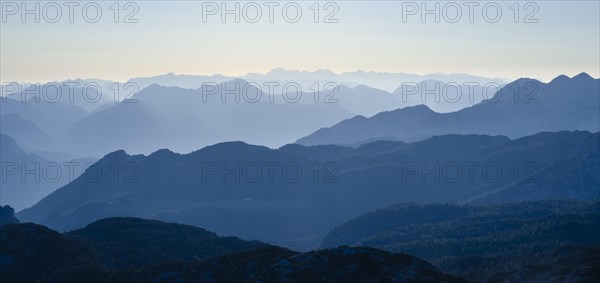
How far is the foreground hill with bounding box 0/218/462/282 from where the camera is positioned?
6512 centimetres

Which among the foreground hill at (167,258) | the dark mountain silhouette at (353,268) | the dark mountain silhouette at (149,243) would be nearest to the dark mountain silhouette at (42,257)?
the foreground hill at (167,258)

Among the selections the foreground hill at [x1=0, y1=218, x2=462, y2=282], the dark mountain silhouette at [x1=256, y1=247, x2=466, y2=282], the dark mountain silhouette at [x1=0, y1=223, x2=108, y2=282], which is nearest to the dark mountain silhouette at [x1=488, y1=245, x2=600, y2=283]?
the foreground hill at [x1=0, y1=218, x2=462, y2=282]

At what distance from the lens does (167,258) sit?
14175cm

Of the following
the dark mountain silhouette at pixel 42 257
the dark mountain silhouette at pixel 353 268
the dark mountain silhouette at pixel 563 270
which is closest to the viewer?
the dark mountain silhouette at pixel 353 268

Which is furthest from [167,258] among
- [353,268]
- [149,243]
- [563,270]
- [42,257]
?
[353,268]

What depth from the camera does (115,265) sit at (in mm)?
125500

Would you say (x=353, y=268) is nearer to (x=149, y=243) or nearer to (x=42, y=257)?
(x=42, y=257)

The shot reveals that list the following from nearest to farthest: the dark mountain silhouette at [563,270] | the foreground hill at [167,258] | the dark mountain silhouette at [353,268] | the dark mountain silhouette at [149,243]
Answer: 1. the dark mountain silhouette at [353,268]
2. the foreground hill at [167,258]
3. the dark mountain silhouette at [563,270]
4. the dark mountain silhouette at [149,243]

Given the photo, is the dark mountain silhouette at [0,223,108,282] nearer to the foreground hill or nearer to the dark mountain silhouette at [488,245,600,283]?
the foreground hill

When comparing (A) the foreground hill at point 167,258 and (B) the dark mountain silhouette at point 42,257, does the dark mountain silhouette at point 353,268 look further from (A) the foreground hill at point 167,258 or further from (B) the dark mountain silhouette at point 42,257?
(B) the dark mountain silhouette at point 42,257

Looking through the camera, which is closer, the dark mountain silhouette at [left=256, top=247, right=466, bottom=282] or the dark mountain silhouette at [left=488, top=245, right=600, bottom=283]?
the dark mountain silhouette at [left=256, top=247, right=466, bottom=282]

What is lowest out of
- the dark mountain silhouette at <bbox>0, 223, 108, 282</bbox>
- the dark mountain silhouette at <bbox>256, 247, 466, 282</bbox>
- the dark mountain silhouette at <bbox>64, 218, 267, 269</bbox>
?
the dark mountain silhouette at <bbox>64, 218, 267, 269</bbox>

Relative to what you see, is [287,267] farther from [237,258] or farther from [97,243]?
[97,243]

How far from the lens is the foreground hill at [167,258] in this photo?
65125 mm
